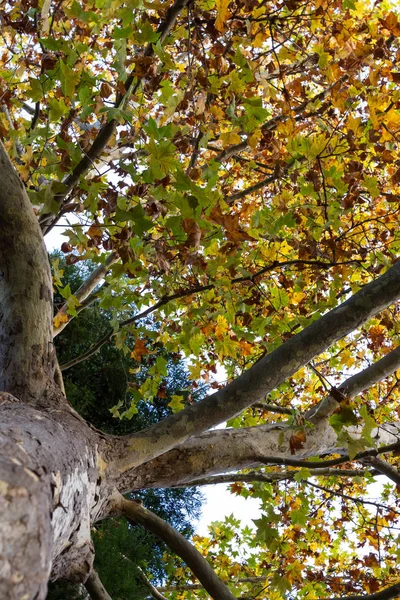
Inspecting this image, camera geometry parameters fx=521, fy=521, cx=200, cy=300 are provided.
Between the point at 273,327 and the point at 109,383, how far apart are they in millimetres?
3484

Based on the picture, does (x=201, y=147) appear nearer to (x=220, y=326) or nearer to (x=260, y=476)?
(x=220, y=326)

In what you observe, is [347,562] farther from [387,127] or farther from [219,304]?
[387,127]

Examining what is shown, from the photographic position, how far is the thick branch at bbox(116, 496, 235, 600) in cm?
202

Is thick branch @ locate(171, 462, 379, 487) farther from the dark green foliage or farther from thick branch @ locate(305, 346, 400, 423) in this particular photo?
the dark green foliage

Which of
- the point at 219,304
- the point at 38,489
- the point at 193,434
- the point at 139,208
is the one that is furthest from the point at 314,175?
the point at 38,489

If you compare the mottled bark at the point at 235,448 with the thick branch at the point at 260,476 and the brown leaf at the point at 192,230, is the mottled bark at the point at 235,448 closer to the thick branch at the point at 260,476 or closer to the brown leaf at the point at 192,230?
the thick branch at the point at 260,476

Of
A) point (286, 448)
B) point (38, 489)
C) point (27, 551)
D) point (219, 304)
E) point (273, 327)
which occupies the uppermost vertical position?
point (219, 304)

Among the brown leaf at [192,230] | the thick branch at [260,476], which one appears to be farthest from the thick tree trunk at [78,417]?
the brown leaf at [192,230]

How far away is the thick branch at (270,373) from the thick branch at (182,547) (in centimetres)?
32

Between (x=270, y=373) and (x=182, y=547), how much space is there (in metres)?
0.80

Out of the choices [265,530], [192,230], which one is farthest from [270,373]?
[265,530]

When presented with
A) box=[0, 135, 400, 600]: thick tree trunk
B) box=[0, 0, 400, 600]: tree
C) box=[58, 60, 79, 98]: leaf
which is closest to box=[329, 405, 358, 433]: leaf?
box=[0, 0, 400, 600]: tree

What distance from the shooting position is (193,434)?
6.34 feet

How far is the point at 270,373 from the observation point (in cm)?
191
